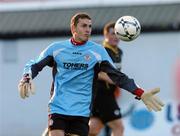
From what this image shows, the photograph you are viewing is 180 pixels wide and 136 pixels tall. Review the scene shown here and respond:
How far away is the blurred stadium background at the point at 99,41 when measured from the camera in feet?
55.0

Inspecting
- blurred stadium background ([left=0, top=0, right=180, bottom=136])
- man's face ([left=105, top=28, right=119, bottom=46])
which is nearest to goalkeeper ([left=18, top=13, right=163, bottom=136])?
man's face ([left=105, top=28, right=119, bottom=46])

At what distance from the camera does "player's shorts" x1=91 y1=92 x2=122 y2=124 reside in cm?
1170

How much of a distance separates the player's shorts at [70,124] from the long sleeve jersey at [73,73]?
49mm

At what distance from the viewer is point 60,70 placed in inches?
356

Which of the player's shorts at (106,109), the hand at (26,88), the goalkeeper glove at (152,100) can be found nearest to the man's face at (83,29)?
the hand at (26,88)

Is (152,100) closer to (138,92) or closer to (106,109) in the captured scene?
(138,92)

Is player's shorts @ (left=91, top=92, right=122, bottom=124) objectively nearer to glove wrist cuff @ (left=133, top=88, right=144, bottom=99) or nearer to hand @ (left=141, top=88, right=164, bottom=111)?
glove wrist cuff @ (left=133, top=88, right=144, bottom=99)

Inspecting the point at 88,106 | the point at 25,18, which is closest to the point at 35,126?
the point at 25,18

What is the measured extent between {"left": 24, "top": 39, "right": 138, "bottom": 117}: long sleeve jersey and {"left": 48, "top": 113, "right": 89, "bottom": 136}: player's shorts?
1.9 inches

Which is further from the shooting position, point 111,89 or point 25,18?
point 25,18

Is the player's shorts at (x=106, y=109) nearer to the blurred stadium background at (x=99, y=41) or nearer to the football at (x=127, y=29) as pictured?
the football at (x=127, y=29)

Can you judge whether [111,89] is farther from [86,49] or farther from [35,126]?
[35,126]

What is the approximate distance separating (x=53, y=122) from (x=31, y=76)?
59cm

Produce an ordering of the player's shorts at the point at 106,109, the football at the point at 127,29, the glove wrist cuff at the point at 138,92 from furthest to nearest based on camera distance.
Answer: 1. the player's shorts at the point at 106,109
2. the football at the point at 127,29
3. the glove wrist cuff at the point at 138,92
